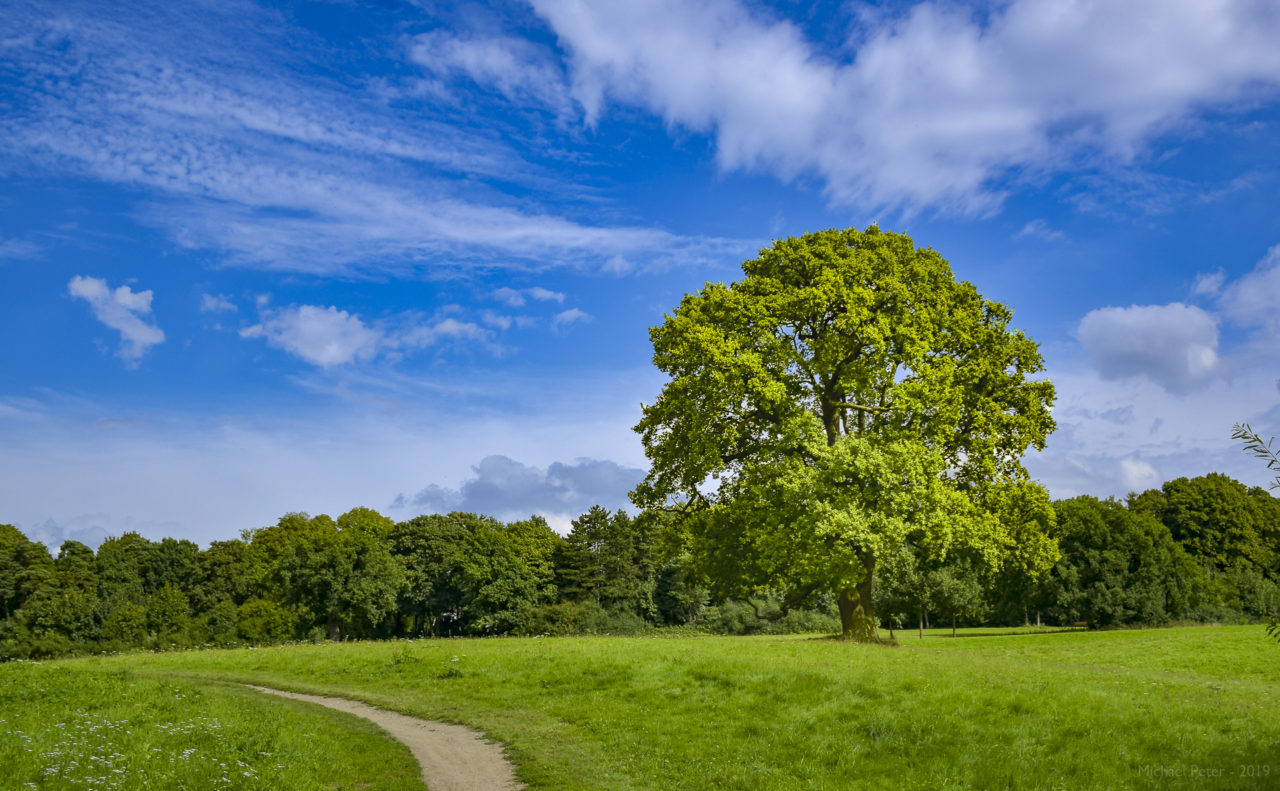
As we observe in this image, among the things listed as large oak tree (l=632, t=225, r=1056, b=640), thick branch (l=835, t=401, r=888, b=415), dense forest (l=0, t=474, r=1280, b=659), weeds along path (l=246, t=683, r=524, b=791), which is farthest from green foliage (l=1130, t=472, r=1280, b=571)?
weeds along path (l=246, t=683, r=524, b=791)

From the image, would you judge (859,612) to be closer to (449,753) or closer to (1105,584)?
(449,753)

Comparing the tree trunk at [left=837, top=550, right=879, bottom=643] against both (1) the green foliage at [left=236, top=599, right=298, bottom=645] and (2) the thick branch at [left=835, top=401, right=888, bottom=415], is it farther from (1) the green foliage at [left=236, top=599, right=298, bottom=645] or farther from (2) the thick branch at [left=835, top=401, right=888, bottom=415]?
(1) the green foliage at [left=236, top=599, right=298, bottom=645]

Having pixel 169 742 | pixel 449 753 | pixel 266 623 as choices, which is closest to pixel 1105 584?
pixel 449 753

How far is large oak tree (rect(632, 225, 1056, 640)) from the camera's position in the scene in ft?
95.6

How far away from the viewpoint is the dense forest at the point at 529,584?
59.8 meters

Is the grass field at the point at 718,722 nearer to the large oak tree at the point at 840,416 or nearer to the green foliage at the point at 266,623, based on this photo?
the large oak tree at the point at 840,416

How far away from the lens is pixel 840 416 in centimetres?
3497

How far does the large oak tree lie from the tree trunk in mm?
81

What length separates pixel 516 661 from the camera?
91.4 ft

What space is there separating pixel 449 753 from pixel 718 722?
20.8 ft

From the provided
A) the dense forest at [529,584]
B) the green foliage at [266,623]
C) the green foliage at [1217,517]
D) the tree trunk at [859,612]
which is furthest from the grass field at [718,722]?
the green foliage at [1217,517]

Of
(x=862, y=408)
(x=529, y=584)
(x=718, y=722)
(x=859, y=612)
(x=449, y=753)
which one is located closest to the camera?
(x=449, y=753)

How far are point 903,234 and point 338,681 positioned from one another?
2998cm

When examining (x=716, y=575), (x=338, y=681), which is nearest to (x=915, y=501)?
(x=716, y=575)
